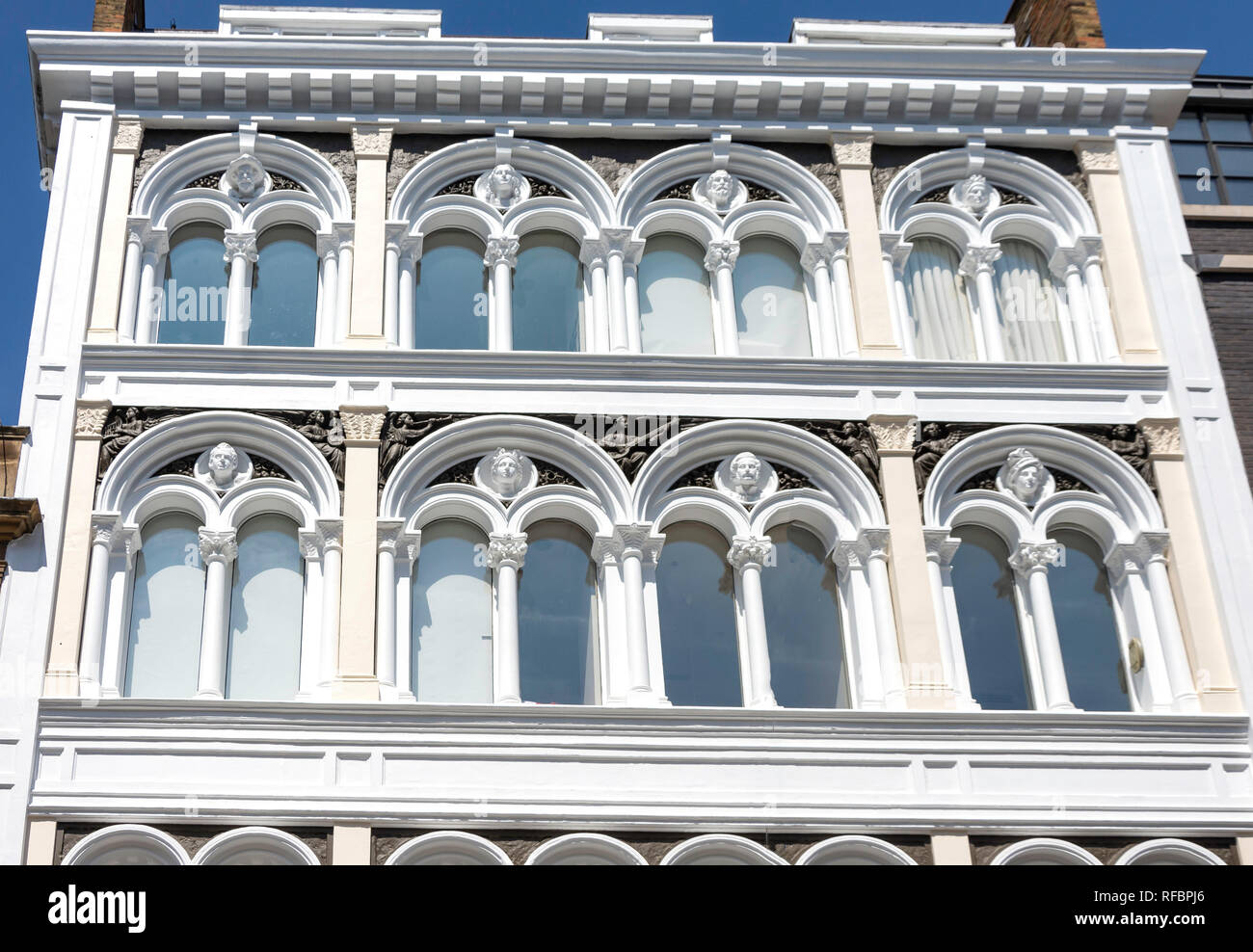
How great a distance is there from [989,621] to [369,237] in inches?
318

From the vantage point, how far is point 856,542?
771 inches

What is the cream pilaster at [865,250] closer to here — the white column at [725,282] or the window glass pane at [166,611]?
the white column at [725,282]

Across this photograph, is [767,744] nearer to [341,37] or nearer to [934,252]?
[934,252]

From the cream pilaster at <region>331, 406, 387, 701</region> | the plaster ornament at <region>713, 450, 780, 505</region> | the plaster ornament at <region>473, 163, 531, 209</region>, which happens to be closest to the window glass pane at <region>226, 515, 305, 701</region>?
the cream pilaster at <region>331, 406, 387, 701</region>

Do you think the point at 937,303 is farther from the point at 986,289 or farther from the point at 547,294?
the point at 547,294

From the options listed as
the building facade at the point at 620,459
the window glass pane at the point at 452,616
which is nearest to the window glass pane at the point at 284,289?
the building facade at the point at 620,459

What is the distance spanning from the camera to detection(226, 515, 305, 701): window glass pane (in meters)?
18.7

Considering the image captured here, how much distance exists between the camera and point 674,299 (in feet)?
71.2

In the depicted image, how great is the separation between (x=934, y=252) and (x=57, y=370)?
1013cm

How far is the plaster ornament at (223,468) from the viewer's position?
1948 cm

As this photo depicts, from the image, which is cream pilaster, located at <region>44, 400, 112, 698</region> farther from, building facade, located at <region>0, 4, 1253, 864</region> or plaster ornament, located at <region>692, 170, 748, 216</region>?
plaster ornament, located at <region>692, 170, 748, 216</region>

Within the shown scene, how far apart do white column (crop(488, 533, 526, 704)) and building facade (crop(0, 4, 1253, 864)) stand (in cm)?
6

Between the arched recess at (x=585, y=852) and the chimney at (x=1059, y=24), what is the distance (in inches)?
478
